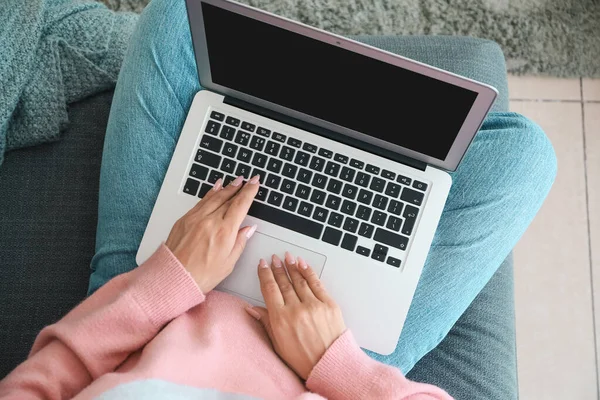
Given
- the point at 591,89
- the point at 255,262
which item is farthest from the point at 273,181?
the point at 591,89

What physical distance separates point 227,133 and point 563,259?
2.97ft

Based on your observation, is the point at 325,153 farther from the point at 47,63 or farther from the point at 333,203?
the point at 47,63

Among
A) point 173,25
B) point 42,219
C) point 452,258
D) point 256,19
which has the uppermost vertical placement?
point 256,19

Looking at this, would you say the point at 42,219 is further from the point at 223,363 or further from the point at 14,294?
the point at 223,363

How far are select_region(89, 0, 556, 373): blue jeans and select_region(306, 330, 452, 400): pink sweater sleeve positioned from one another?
3.8 inches

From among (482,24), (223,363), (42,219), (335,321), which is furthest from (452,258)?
(482,24)

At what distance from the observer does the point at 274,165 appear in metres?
0.84

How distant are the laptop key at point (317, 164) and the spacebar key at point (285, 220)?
0.25 ft

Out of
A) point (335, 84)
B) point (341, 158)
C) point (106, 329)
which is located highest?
point (335, 84)

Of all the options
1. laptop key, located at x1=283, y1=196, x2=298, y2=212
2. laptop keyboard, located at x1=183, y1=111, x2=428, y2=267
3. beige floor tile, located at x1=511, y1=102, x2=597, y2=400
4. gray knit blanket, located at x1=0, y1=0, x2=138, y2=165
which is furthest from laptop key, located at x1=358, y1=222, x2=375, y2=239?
beige floor tile, located at x1=511, y1=102, x2=597, y2=400

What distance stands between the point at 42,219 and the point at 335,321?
531mm

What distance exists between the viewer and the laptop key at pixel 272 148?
2.76 ft

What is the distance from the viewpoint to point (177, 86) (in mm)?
886

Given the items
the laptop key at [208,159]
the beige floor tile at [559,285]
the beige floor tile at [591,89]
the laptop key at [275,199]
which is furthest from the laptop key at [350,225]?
the beige floor tile at [591,89]
